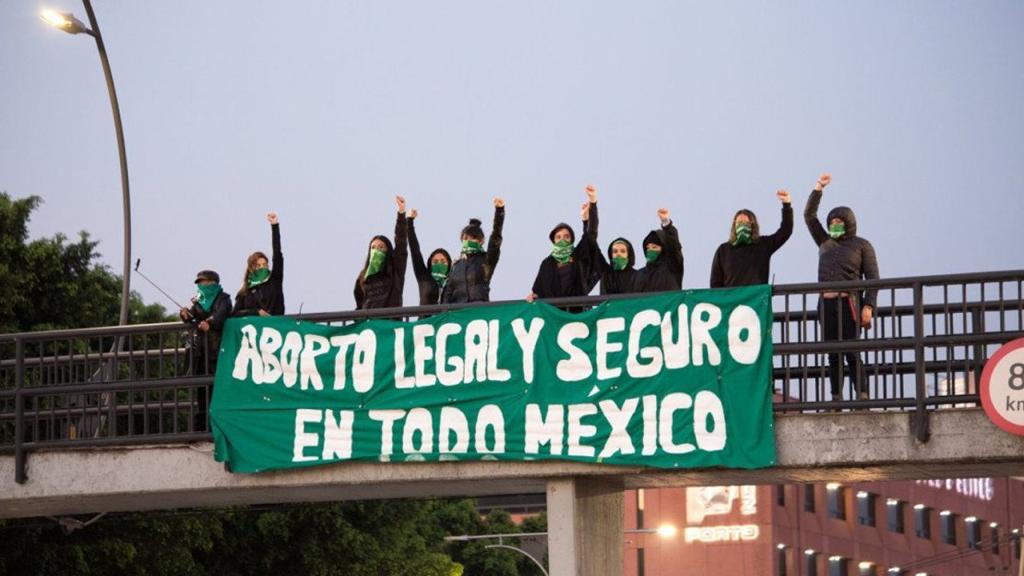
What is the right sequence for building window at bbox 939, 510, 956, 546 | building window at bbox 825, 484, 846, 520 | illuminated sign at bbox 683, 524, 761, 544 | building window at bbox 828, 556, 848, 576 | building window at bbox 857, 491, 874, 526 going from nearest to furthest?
illuminated sign at bbox 683, 524, 761, 544 < building window at bbox 828, 556, 848, 576 < building window at bbox 825, 484, 846, 520 < building window at bbox 857, 491, 874, 526 < building window at bbox 939, 510, 956, 546

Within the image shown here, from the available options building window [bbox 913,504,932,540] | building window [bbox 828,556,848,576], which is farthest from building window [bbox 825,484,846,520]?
building window [bbox 913,504,932,540]

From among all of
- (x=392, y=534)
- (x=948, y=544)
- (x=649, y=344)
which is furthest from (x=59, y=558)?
(x=948, y=544)

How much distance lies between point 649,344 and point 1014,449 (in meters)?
3.73

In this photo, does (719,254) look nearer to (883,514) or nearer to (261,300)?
(261,300)

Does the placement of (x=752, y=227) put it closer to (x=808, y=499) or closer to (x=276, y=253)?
(x=276, y=253)

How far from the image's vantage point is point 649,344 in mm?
18875

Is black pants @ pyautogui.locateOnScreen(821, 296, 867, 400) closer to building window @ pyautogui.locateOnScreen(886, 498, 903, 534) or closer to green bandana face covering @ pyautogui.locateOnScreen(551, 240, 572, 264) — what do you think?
green bandana face covering @ pyautogui.locateOnScreen(551, 240, 572, 264)

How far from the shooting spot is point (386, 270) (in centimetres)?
2066

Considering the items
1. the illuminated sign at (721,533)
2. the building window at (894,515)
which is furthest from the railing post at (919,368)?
the building window at (894,515)

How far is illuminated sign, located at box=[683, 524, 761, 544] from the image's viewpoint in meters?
91.8

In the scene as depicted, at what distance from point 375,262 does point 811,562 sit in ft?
249

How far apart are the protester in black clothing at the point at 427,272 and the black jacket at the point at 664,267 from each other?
2.57 meters

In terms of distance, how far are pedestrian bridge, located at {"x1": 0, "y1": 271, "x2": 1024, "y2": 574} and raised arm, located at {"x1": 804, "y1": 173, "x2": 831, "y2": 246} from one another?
908 mm

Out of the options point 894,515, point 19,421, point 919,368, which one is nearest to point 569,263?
point 919,368
